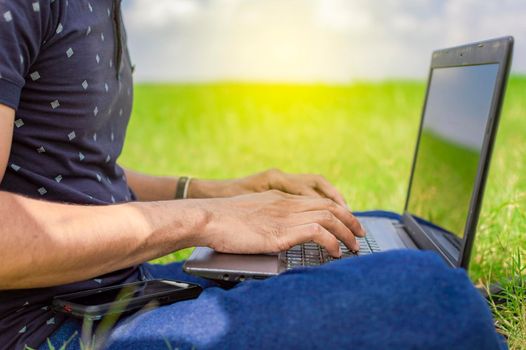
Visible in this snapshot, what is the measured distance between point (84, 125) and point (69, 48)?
6.5 inches

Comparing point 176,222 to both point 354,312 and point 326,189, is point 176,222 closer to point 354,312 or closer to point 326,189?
point 354,312

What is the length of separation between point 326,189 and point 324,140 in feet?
12.7

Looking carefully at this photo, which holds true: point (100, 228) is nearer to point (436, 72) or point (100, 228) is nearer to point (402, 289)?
point (402, 289)

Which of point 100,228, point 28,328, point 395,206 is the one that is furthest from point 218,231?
point 395,206

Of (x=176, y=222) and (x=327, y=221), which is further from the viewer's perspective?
(x=327, y=221)

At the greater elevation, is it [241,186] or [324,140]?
[241,186]

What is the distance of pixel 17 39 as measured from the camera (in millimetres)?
1146

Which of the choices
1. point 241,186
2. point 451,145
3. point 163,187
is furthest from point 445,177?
point 163,187

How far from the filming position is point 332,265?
1160 mm

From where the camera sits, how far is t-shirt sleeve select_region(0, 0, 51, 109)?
1.13 m

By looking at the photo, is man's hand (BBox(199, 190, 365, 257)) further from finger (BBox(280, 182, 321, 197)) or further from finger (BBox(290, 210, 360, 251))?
finger (BBox(280, 182, 321, 197))

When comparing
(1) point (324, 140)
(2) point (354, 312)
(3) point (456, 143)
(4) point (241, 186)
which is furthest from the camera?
(1) point (324, 140)

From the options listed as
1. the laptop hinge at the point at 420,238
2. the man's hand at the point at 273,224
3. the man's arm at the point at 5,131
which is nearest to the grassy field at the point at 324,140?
the laptop hinge at the point at 420,238

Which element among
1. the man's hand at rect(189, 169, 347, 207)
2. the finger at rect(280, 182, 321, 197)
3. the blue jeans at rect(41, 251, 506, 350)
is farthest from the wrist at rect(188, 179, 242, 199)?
the blue jeans at rect(41, 251, 506, 350)
